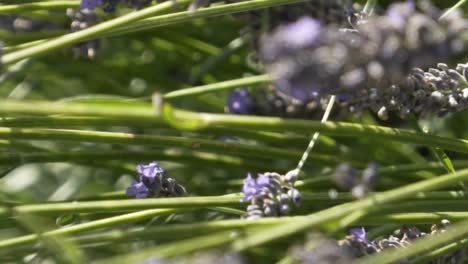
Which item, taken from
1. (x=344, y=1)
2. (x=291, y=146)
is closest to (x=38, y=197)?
(x=291, y=146)

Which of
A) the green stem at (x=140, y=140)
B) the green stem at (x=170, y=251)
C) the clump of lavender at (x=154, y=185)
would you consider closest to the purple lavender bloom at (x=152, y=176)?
the clump of lavender at (x=154, y=185)

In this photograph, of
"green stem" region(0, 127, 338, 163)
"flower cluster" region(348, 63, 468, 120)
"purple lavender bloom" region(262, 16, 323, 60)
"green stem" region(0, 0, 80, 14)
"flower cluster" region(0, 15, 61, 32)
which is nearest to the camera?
"purple lavender bloom" region(262, 16, 323, 60)

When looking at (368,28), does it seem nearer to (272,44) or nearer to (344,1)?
(272,44)

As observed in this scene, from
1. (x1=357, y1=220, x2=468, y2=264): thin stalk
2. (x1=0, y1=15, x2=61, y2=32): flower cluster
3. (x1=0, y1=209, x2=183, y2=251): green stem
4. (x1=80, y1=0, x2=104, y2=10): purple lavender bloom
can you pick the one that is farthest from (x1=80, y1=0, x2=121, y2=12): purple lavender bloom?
(x1=357, y1=220, x2=468, y2=264): thin stalk

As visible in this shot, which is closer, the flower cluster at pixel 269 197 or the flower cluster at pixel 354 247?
the flower cluster at pixel 354 247

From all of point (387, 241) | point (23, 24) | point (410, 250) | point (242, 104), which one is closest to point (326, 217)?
point (410, 250)

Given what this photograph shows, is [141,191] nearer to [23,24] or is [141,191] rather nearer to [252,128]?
[252,128]

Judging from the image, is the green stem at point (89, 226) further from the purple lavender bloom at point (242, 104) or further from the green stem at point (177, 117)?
the purple lavender bloom at point (242, 104)

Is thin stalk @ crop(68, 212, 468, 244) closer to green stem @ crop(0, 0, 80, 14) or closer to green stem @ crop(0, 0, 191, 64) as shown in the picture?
green stem @ crop(0, 0, 191, 64)
